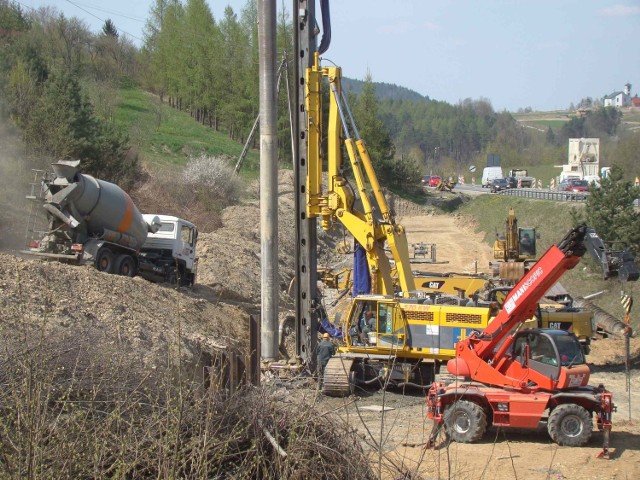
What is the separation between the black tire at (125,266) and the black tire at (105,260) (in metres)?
0.17

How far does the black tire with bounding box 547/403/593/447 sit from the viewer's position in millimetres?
13016

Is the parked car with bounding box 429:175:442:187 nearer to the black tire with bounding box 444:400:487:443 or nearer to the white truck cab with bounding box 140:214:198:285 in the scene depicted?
the white truck cab with bounding box 140:214:198:285

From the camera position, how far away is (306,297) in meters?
18.2

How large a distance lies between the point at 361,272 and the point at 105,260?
671 centimetres

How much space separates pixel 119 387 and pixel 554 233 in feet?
142

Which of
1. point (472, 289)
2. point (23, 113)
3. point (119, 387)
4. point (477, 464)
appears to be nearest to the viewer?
point (119, 387)

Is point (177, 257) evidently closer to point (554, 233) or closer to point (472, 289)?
point (472, 289)

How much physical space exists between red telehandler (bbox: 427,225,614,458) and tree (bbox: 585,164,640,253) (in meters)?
20.5

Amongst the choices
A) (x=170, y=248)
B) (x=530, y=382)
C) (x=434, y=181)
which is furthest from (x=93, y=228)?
(x=434, y=181)

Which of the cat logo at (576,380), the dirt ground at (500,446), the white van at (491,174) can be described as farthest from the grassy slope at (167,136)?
the cat logo at (576,380)

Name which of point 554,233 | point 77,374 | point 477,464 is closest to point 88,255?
point 477,464

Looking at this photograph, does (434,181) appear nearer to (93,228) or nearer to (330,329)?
(93,228)

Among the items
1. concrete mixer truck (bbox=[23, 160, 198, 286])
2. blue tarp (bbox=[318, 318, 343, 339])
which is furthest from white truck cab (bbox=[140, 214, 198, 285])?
blue tarp (bbox=[318, 318, 343, 339])

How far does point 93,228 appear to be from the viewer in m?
21.6
